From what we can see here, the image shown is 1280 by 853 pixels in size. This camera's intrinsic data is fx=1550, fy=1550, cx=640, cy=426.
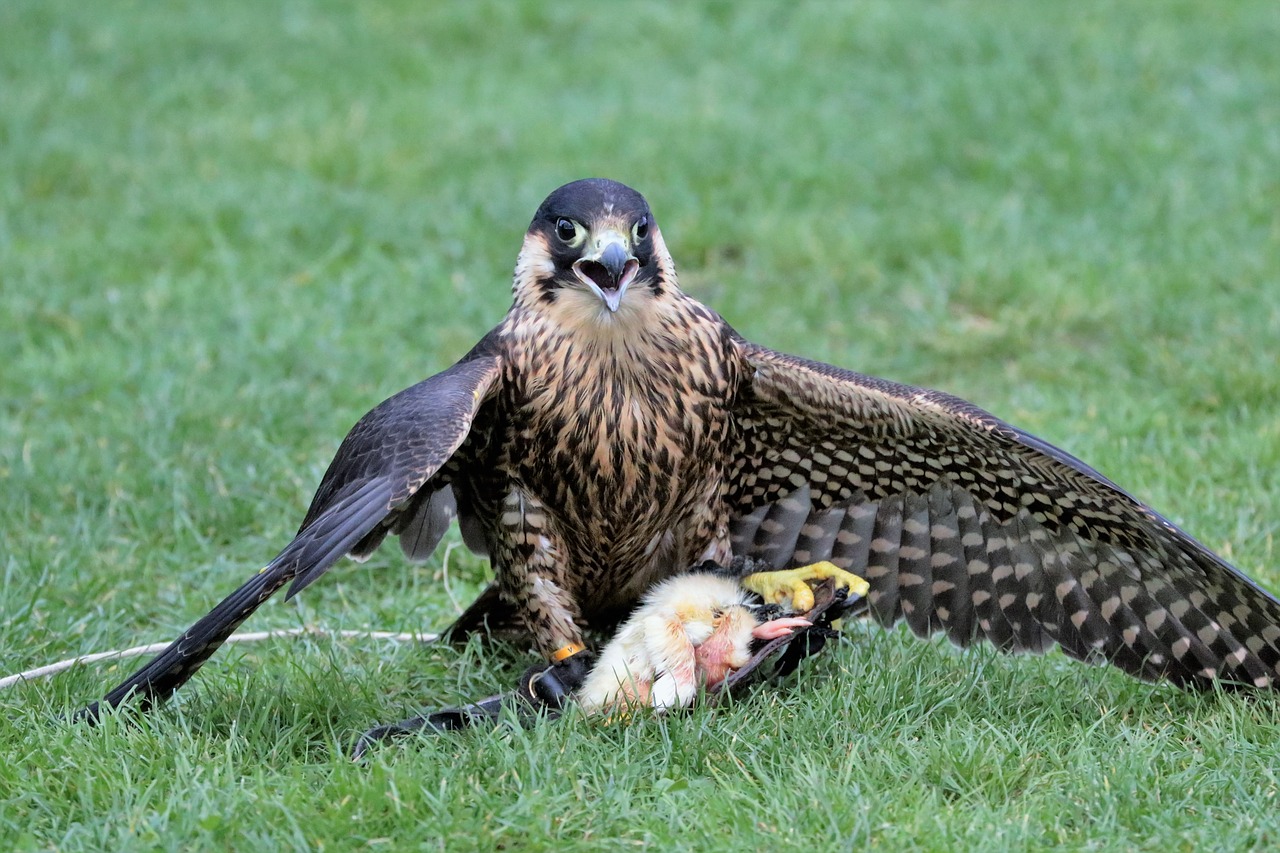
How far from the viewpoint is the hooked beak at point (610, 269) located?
3514 millimetres

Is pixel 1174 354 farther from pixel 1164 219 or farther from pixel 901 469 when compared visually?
pixel 901 469

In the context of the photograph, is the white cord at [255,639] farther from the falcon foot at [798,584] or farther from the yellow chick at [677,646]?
the falcon foot at [798,584]

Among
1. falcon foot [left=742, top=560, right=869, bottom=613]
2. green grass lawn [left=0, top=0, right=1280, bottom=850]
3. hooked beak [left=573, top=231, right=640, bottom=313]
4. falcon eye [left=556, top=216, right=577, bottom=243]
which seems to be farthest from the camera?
falcon foot [left=742, top=560, right=869, bottom=613]

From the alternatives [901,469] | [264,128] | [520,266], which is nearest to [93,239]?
[264,128]

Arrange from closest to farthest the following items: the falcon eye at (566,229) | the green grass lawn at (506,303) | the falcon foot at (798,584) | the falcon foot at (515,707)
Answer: the green grass lawn at (506,303) < the falcon foot at (515,707) < the falcon eye at (566,229) < the falcon foot at (798,584)

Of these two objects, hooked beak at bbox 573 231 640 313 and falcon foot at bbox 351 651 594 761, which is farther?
hooked beak at bbox 573 231 640 313

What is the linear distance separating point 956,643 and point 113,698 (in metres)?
2.00

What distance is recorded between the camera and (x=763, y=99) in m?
8.45

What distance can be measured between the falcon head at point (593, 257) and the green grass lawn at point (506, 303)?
0.95m

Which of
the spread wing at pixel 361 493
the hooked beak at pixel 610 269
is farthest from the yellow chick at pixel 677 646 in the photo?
the hooked beak at pixel 610 269

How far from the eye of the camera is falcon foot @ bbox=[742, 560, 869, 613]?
380 centimetres

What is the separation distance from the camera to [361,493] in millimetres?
3270

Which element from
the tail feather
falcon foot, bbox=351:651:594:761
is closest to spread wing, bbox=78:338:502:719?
the tail feather

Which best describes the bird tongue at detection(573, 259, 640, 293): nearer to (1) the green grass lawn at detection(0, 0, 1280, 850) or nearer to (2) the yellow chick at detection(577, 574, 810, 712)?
(2) the yellow chick at detection(577, 574, 810, 712)
